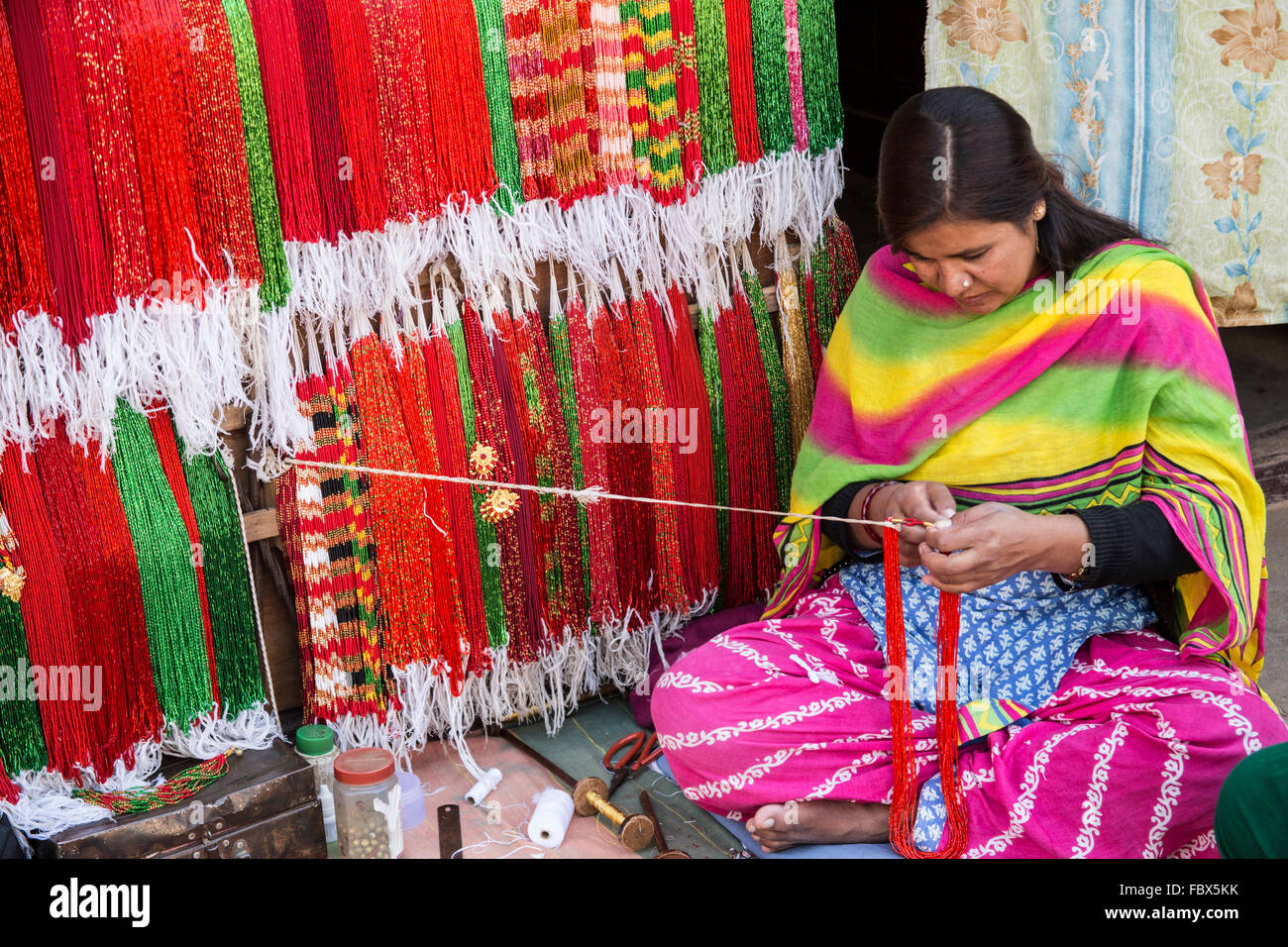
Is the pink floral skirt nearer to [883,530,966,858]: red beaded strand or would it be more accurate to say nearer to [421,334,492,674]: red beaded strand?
[883,530,966,858]: red beaded strand

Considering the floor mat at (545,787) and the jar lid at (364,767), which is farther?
the floor mat at (545,787)

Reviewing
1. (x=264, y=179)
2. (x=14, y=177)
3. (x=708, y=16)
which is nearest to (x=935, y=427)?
(x=708, y=16)

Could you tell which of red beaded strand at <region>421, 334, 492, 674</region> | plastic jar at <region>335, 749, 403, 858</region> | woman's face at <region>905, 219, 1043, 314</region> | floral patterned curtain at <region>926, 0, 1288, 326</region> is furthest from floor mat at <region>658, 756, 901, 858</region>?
floral patterned curtain at <region>926, 0, 1288, 326</region>

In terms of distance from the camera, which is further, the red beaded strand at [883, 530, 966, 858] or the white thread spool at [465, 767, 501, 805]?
the white thread spool at [465, 767, 501, 805]

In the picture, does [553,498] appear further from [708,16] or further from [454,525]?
[708,16]

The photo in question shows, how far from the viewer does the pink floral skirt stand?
6.83ft

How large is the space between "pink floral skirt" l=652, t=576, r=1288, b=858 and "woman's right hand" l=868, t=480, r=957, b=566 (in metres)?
0.26

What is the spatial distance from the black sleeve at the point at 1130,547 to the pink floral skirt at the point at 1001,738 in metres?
0.18

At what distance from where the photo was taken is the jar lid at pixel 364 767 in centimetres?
237

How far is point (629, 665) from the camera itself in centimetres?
299

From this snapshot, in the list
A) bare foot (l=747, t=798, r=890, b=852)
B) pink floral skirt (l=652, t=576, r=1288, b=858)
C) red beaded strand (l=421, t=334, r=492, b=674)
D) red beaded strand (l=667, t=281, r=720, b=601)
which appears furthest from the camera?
red beaded strand (l=667, t=281, r=720, b=601)

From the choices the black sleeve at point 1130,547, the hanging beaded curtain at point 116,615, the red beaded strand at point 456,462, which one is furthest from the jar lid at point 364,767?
the black sleeve at point 1130,547

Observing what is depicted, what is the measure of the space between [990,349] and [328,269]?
1.26 m

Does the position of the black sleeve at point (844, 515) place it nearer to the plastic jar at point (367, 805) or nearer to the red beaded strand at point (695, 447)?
the red beaded strand at point (695, 447)
